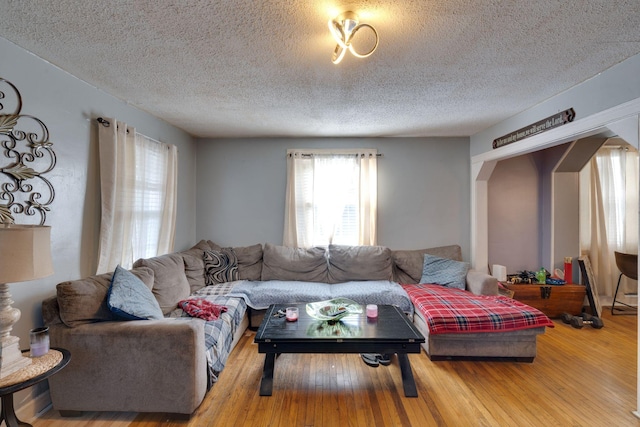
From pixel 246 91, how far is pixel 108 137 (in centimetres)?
119

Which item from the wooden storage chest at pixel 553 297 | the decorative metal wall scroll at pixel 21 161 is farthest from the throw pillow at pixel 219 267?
the wooden storage chest at pixel 553 297

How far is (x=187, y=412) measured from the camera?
6.40 feet

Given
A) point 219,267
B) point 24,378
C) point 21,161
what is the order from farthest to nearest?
point 219,267 < point 21,161 < point 24,378

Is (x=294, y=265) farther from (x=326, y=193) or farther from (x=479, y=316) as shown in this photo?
(x=479, y=316)

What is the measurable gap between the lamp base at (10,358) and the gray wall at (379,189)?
2806 millimetres

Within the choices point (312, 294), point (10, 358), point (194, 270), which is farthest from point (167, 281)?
point (312, 294)

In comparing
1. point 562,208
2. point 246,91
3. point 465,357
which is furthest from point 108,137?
point 562,208

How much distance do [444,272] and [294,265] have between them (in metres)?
1.84

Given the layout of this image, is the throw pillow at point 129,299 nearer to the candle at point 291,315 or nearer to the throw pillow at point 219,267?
the candle at point 291,315

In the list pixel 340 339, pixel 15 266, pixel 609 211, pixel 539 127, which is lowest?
pixel 340 339

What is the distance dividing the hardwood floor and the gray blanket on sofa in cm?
53

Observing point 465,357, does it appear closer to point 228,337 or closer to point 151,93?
point 228,337

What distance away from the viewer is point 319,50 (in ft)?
6.34

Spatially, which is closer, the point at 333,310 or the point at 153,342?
the point at 153,342
